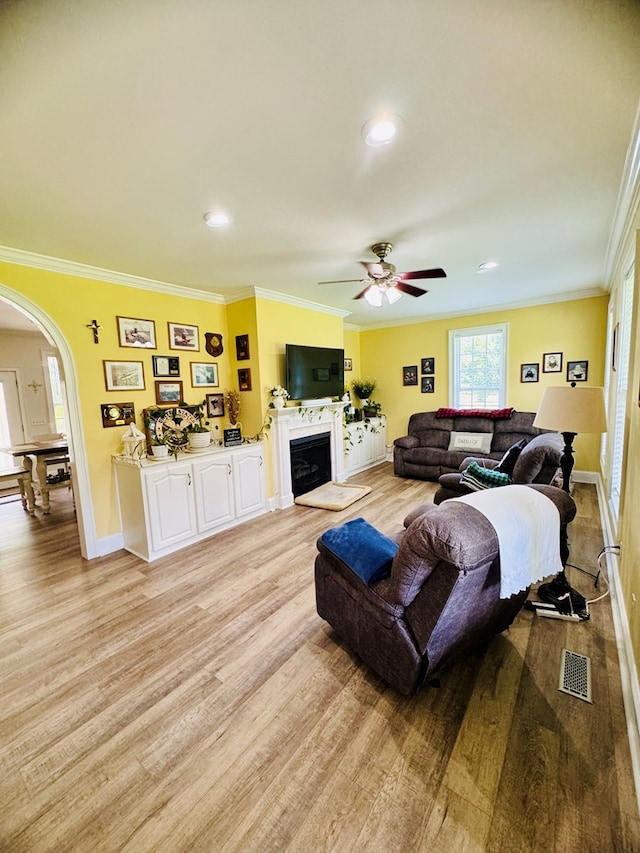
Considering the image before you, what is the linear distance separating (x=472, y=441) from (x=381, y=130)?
4.57 m

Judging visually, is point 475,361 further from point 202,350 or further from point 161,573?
point 161,573

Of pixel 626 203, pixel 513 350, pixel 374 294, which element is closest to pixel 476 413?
pixel 513 350

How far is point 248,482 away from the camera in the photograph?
4.03 metres

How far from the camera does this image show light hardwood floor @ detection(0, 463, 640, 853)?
3.90 feet

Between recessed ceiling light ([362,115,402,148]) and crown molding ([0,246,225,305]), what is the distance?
2.81 m

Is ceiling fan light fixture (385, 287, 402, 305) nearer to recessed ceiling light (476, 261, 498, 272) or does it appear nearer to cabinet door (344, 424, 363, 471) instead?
recessed ceiling light (476, 261, 498, 272)

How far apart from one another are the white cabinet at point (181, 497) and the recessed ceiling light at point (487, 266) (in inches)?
127

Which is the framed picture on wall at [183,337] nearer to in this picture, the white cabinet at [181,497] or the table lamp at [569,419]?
the white cabinet at [181,497]

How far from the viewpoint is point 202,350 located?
4129 millimetres

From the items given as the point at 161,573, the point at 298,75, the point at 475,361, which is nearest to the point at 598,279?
the point at 475,361

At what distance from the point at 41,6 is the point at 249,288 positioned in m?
2.98

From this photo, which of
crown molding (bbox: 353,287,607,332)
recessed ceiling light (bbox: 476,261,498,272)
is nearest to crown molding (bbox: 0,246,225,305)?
recessed ceiling light (bbox: 476,261,498,272)

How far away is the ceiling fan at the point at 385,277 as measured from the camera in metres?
2.74

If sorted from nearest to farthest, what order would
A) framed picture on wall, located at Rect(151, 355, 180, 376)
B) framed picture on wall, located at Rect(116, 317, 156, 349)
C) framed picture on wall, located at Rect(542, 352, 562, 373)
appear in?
1. framed picture on wall, located at Rect(116, 317, 156, 349)
2. framed picture on wall, located at Rect(151, 355, 180, 376)
3. framed picture on wall, located at Rect(542, 352, 562, 373)
